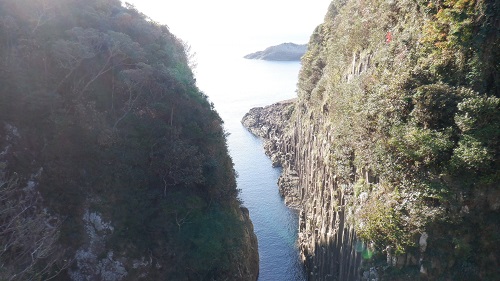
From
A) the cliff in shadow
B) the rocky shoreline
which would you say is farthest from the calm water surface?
the cliff in shadow

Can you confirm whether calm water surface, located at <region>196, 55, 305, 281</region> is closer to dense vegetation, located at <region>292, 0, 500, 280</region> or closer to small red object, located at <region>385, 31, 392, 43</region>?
dense vegetation, located at <region>292, 0, 500, 280</region>

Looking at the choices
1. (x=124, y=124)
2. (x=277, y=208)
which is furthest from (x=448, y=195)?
(x=277, y=208)

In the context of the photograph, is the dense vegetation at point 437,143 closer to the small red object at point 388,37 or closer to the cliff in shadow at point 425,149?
the cliff in shadow at point 425,149

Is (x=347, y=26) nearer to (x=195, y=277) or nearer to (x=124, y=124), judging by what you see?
(x=124, y=124)

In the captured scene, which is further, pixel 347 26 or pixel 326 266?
pixel 347 26

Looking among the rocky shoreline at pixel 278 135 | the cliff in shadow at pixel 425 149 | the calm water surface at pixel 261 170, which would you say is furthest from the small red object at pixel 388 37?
the rocky shoreline at pixel 278 135

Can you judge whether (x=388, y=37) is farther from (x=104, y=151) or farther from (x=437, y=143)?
(x=104, y=151)
